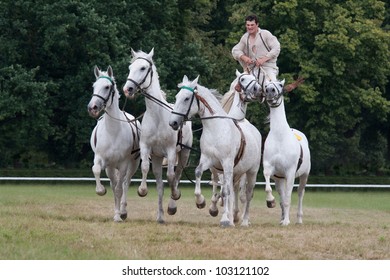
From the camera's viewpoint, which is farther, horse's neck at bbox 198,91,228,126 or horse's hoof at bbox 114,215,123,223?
horse's hoof at bbox 114,215,123,223

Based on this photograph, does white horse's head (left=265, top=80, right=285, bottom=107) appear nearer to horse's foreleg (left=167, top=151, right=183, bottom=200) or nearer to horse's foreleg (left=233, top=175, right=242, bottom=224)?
horse's foreleg (left=233, top=175, right=242, bottom=224)

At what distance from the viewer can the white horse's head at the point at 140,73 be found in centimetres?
1920

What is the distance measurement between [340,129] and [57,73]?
13525mm

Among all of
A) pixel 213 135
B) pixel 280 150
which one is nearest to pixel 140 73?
pixel 213 135

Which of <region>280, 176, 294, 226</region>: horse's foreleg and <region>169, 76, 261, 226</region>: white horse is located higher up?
<region>169, 76, 261, 226</region>: white horse

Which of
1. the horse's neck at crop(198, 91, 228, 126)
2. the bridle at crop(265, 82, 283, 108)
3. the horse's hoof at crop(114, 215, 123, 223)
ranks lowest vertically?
the horse's hoof at crop(114, 215, 123, 223)

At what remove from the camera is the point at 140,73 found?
19406 mm

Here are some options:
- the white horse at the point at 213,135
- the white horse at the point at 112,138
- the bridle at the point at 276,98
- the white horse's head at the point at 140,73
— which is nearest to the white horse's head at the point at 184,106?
the white horse at the point at 213,135

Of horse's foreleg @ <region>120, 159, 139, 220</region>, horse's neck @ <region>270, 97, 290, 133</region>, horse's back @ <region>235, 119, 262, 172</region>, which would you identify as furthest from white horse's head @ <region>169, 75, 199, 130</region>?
horse's foreleg @ <region>120, 159, 139, 220</region>

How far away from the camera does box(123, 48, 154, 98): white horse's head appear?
63.0ft

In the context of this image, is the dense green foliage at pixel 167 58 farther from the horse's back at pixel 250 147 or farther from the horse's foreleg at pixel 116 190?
the horse's back at pixel 250 147

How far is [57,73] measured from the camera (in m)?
50.5

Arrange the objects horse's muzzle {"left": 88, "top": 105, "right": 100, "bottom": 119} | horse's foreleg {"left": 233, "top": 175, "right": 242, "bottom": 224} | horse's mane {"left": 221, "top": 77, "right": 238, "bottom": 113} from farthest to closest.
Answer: horse's mane {"left": 221, "top": 77, "right": 238, "bottom": 113}, horse's foreleg {"left": 233, "top": 175, "right": 242, "bottom": 224}, horse's muzzle {"left": 88, "top": 105, "right": 100, "bottom": 119}

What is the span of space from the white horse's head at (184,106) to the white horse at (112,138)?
1.57 metres
